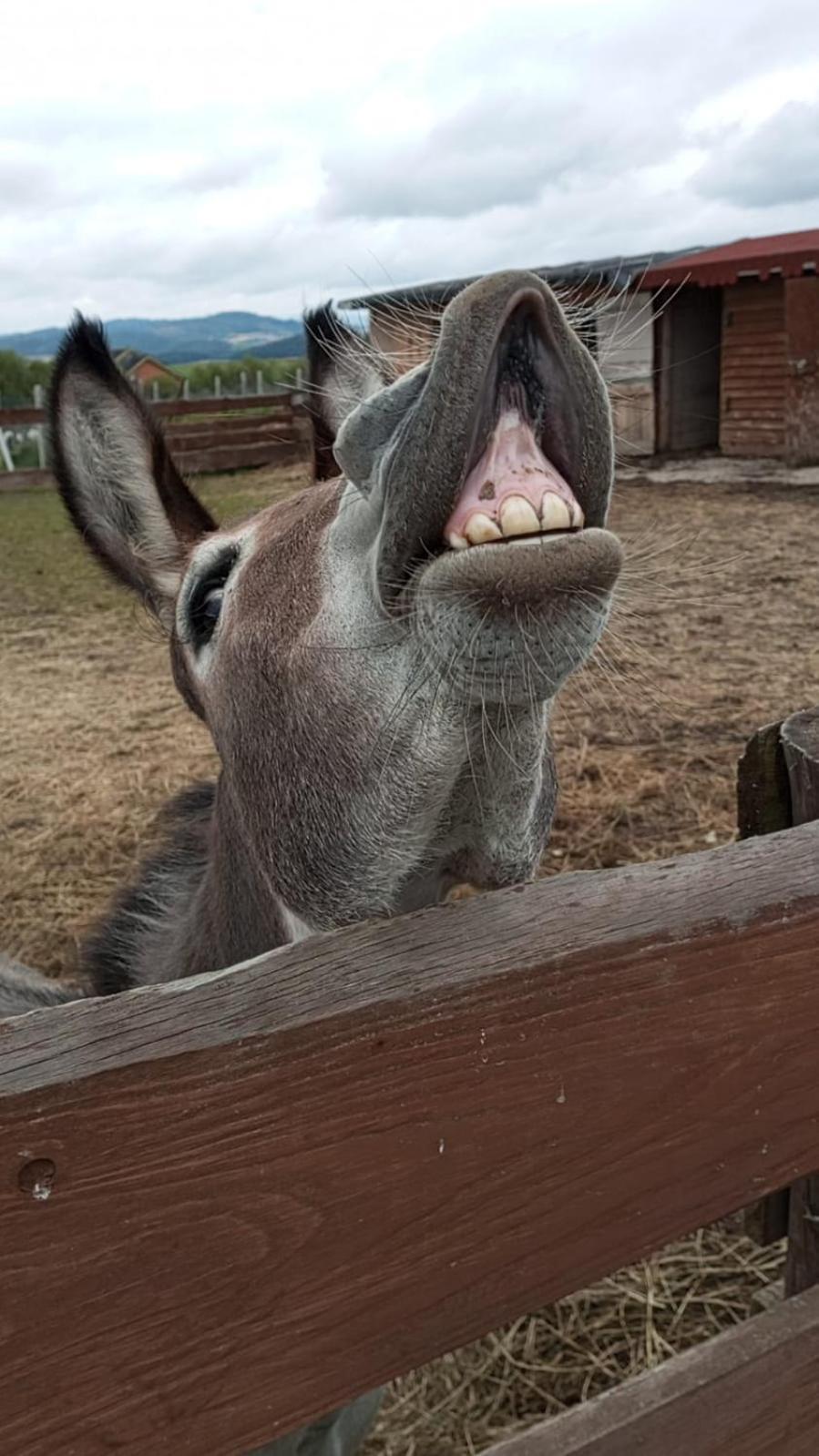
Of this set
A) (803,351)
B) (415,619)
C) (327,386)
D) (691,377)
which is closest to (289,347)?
(691,377)

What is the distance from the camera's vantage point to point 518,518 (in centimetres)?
131

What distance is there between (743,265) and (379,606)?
19.5 m

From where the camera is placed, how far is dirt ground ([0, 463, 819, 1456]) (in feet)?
9.80

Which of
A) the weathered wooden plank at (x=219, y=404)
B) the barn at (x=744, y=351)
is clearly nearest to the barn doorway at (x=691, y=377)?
the barn at (x=744, y=351)

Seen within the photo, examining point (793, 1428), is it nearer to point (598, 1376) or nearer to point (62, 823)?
point (598, 1376)

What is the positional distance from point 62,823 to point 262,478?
14693 mm

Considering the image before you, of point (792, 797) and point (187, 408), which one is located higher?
point (187, 408)

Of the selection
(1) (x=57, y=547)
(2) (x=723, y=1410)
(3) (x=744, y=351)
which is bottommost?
(2) (x=723, y=1410)

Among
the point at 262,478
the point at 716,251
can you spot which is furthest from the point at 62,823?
the point at 716,251

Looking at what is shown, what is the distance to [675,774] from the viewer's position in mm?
5863

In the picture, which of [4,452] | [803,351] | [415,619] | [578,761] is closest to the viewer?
[415,619]

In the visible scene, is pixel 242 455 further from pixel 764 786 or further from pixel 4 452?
pixel 764 786

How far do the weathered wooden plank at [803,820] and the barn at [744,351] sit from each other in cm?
1572

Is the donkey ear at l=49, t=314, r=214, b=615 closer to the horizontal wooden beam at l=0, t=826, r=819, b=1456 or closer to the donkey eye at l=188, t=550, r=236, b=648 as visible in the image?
the donkey eye at l=188, t=550, r=236, b=648
